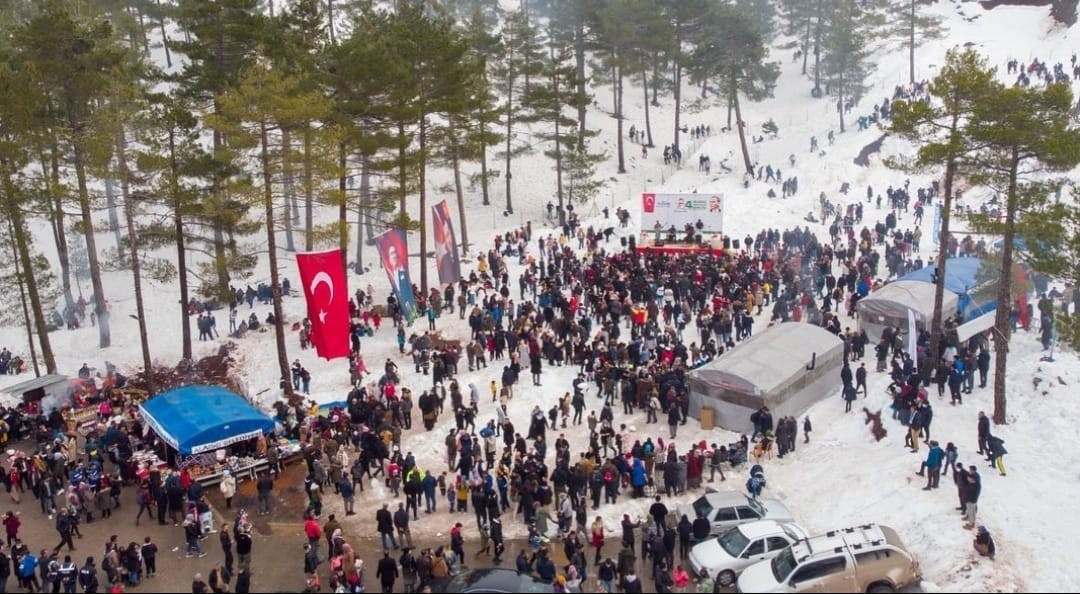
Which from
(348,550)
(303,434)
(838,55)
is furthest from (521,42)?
(348,550)

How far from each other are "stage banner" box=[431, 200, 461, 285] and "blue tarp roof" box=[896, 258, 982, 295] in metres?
15.9

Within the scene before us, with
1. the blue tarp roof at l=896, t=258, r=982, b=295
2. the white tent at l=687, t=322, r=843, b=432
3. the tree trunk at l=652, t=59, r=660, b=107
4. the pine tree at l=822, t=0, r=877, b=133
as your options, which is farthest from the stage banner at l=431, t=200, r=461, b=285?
the pine tree at l=822, t=0, r=877, b=133

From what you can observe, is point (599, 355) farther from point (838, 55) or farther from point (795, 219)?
point (838, 55)

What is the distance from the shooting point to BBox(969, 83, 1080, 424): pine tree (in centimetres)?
2114

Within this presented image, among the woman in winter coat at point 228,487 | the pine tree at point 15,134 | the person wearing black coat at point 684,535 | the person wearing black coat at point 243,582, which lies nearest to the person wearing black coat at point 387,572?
the person wearing black coat at point 243,582

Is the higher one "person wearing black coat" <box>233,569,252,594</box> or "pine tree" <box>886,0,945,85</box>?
"pine tree" <box>886,0,945,85</box>

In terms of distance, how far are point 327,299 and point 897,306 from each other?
1781 cm

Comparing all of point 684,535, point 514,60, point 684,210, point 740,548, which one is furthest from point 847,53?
point 740,548

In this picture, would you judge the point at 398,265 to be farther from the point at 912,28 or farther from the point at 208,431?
the point at 912,28

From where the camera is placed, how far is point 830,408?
86.3 feet

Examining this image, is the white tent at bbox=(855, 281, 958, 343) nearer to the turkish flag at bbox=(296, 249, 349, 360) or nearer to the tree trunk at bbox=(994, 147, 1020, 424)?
the tree trunk at bbox=(994, 147, 1020, 424)

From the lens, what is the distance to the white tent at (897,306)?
95.8ft

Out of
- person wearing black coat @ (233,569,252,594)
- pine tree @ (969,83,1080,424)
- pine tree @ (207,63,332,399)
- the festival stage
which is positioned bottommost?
person wearing black coat @ (233,569,252,594)

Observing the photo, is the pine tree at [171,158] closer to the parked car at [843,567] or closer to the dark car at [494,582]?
the dark car at [494,582]
